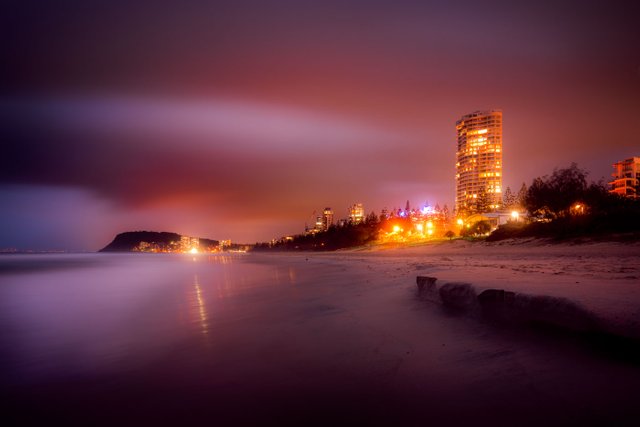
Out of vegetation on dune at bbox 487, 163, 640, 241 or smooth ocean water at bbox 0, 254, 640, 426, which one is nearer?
smooth ocean water at bbox 0, 254, 640, 426

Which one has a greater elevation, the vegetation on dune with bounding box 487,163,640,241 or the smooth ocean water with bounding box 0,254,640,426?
the vegetation on dune with bounding box 487,163,640,241

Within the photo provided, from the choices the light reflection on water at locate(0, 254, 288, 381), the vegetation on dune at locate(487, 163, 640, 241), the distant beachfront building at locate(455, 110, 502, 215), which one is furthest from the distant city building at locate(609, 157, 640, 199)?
the light reflection on water at locate(0, 254, 288, 381)

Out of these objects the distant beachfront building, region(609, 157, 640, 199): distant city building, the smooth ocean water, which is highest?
the distant beachfront building

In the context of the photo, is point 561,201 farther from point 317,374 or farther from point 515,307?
point 317,374

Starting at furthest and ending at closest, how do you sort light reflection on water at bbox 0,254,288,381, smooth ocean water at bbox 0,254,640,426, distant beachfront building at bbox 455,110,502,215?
1. distant beachfront building at bbox 455,110,502,215
2. light reflection on water at bbox 0,254,288,381
3. smooth ocean water at bbox 0,254,640,426

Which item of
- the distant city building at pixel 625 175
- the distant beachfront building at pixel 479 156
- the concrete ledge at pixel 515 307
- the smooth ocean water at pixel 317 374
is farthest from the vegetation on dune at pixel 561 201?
the distant beachfront building at pixel 479 156

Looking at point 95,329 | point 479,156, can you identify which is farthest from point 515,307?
point 479,156

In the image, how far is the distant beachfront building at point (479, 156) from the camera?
163125 mm

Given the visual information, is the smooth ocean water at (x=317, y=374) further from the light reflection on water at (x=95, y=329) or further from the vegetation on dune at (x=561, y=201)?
the vegetation on dune at (x=561, y=201)

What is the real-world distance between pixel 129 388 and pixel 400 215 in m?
110

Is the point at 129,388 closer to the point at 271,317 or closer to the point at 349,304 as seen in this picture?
the point at 271,317

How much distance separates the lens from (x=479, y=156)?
549ft

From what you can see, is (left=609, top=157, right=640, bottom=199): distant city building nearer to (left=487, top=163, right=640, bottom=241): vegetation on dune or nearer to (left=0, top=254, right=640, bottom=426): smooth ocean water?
(left=487, top=163, right=640, bottom=241): vegetation on dune

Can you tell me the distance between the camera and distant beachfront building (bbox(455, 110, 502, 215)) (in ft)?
535
